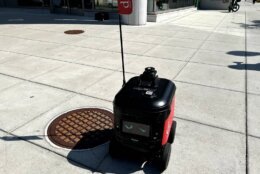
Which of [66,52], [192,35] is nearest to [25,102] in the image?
[66,52]

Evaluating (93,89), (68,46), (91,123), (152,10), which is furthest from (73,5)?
(91,123)

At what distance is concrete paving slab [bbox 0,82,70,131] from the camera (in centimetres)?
414

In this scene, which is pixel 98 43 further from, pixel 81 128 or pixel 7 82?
pixel 81 128

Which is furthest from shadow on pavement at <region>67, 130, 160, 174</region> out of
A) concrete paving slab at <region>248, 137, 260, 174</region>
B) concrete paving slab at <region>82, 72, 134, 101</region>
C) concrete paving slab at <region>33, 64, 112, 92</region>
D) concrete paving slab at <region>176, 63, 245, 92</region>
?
concrete paving slab at <region>176, 63, 245, 92</region>

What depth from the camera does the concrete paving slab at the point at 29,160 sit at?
3.06m

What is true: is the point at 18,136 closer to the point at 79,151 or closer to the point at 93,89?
the point at 79,151

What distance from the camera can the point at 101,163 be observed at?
320 centimetres

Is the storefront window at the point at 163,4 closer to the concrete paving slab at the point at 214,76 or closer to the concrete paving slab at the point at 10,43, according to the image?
the concrete paving slab at the point at 10,43

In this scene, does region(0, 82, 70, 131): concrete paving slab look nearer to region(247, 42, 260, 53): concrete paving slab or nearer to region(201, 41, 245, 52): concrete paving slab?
region(201, 41, 245, 52): concrete paving slab

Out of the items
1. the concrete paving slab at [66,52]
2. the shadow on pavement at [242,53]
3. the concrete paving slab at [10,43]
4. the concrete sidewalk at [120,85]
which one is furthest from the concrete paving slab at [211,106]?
the concrete paving slab at [10,43]

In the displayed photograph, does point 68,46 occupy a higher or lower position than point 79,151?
higher

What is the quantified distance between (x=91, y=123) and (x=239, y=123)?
2.52 m

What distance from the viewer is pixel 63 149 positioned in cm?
341

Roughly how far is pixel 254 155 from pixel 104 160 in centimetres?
210
